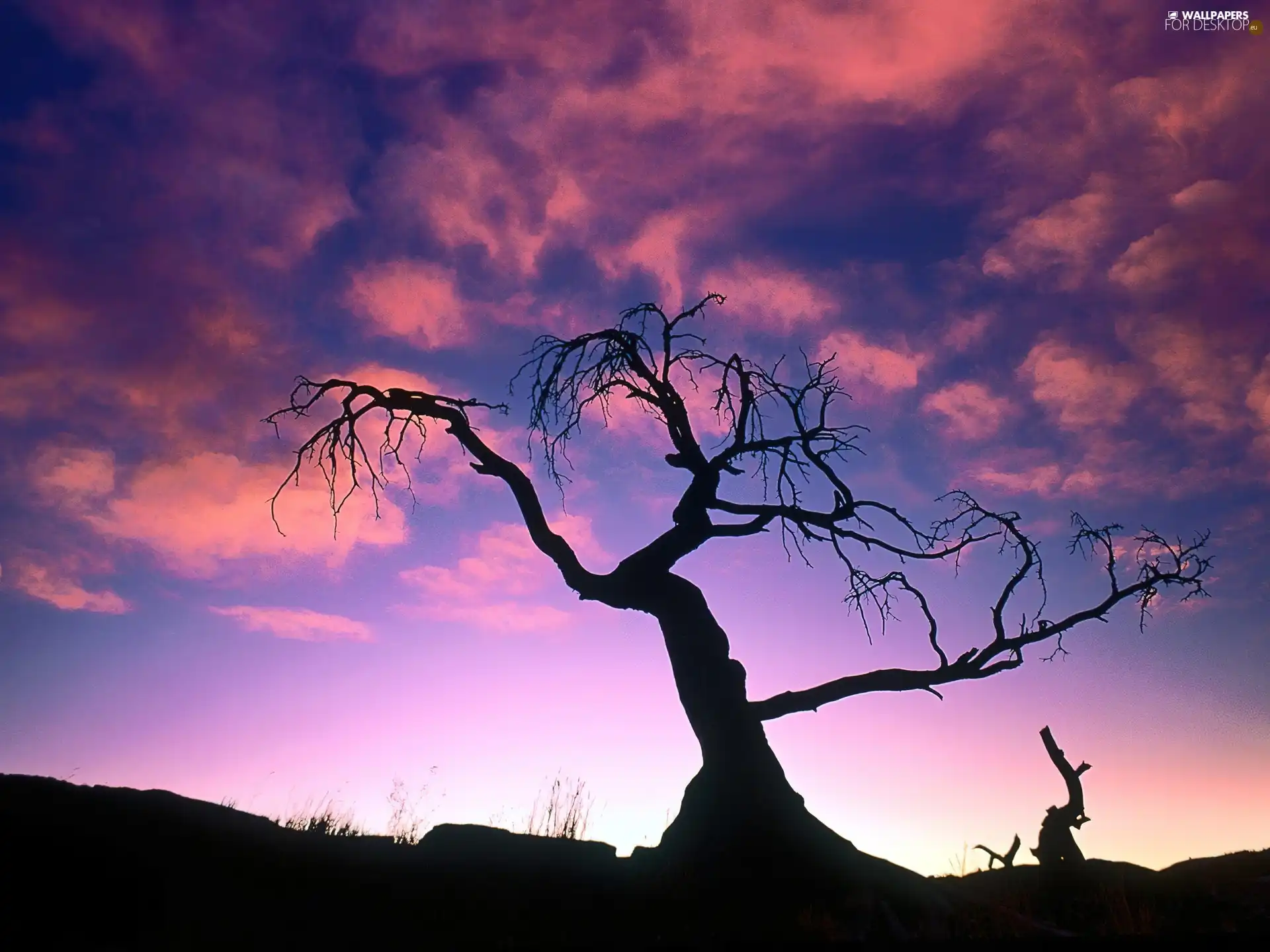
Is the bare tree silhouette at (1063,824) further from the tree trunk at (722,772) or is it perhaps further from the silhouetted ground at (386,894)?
the tree trunk at (722,772)

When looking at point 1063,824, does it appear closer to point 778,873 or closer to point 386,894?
point 778,873

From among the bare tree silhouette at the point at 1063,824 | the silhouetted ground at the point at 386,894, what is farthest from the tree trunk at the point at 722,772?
the bare tree silhouette at the point at 1063,824

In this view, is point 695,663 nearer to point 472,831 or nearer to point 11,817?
point 472,831

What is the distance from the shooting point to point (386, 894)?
6777 millimetres

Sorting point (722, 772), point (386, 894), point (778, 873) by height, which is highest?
point (722, 772)

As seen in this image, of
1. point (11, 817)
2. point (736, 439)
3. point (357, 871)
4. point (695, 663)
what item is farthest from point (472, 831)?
point (736, 439)

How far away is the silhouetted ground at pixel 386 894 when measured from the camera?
5746 mm

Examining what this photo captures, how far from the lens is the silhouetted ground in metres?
5.75

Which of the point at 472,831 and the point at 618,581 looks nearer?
the point at 472,831

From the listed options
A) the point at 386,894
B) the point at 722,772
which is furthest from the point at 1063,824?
the point at 386,894

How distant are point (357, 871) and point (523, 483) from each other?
5136mm

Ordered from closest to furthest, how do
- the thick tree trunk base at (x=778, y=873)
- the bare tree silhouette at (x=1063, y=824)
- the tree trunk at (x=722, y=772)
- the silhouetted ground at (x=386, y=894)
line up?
the silhouetted ground at (x=386, y=894) → the thick tree trunk base at (x=778, y=873) → the tree trunk at (x=722, y=772) → the bare tree silhouette at (x=1063, y=824)

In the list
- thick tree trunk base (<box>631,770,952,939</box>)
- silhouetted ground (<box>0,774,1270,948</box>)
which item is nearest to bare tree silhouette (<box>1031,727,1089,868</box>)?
silhouetted ground (<box>0,774,1270,948</box>)

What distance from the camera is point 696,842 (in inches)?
359
